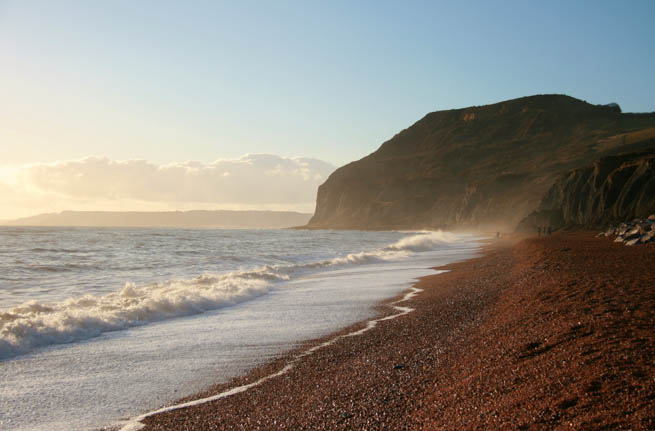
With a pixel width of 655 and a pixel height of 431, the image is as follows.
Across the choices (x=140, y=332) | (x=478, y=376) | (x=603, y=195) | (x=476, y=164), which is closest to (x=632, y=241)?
(x=478, y=376)

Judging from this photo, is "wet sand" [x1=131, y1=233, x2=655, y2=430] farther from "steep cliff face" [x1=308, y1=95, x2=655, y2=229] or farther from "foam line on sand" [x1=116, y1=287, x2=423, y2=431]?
"steep cliff face" [x1=308, y1=95, x2=655, y2=229]

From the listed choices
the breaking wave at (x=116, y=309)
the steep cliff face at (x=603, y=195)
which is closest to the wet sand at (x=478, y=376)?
the breaking wave at (x=116, y=309)

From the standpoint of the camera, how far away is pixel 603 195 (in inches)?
1891

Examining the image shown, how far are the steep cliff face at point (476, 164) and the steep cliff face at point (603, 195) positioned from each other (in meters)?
28.4

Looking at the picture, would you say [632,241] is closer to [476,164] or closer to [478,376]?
[478,376]

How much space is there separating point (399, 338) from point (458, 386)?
10.2ft

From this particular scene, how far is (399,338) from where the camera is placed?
845 centimetres

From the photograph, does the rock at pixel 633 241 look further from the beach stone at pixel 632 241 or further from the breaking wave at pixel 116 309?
the breaking wave at pixel 116 309

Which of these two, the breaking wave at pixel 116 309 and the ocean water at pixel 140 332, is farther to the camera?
the breaking wave at pixel 116 309

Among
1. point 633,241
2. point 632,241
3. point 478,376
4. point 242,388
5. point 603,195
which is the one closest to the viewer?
point 478,376

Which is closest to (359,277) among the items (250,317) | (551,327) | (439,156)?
(250,317)

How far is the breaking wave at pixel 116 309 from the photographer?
9047 millimetres

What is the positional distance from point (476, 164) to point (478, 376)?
5920 inches

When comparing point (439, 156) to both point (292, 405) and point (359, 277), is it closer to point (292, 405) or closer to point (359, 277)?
point (359, 277)
